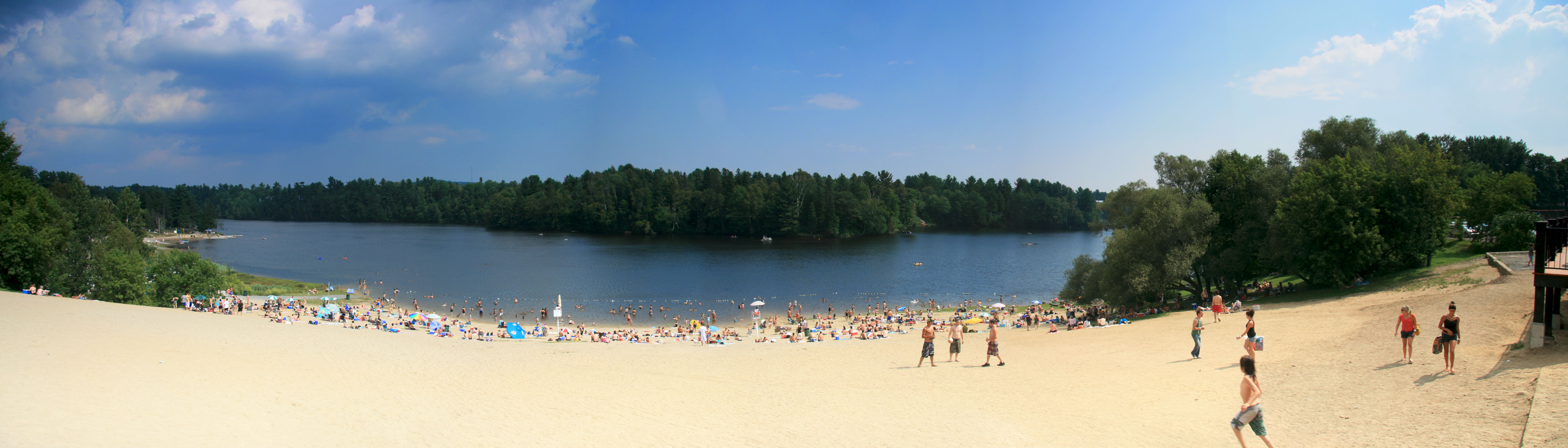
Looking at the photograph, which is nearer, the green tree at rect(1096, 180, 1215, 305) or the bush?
the bush

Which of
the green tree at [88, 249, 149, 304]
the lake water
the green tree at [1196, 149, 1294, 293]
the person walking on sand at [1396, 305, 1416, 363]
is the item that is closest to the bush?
the green tree at [1196, 149, 1294, 293]

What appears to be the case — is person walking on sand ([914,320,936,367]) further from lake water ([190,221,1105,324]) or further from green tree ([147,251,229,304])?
green tree ([147,251,229,304])

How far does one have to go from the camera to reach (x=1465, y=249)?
27.6 meters

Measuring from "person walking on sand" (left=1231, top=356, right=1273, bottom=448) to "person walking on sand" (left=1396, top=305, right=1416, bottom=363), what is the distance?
6.46m

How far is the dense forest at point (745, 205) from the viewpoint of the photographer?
10625 cm

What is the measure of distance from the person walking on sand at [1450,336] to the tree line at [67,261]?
4185 centimetres

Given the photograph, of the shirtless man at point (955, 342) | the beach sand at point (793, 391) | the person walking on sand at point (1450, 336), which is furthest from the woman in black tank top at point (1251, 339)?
the shirtless man at point (955, 342)

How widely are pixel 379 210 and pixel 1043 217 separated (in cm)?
17256

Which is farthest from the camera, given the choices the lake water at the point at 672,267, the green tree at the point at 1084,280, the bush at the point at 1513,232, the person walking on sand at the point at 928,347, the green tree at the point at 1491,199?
the lake water at the point at 672,267

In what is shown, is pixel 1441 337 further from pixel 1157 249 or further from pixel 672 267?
pixel 672 267

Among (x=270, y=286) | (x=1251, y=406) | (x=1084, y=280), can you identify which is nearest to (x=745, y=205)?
(x=270, y=286)

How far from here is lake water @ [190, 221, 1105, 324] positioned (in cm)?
4481

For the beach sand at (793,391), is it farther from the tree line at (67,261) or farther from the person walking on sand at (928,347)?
the tree line at (67,261)

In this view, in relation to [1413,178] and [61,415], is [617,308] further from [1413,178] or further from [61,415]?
[1413,178]
